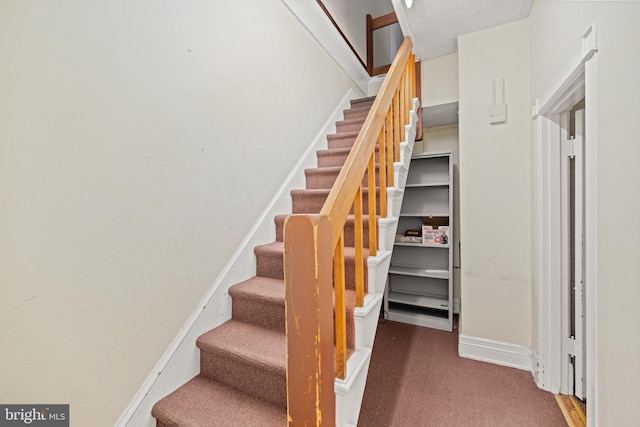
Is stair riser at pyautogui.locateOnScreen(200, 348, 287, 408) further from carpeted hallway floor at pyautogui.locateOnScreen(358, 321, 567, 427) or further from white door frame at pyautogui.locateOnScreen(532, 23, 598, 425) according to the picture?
white door frame at pyautogui.locateOnScreen(532, 23, 598, 425)

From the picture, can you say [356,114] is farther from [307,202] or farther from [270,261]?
[270,261]

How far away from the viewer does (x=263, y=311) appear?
5.09 feet

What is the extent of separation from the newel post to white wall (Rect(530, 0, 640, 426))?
2.98 ft

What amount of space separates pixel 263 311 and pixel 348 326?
0.52m

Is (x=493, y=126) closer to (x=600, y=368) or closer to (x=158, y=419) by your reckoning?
(x=600, y=368)

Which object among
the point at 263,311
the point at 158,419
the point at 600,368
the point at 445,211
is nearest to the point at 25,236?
the point at 158,419

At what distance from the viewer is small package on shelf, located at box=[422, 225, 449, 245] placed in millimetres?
2842

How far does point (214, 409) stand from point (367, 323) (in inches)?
30.1

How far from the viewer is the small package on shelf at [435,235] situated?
112 inches

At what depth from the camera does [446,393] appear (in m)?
1.81

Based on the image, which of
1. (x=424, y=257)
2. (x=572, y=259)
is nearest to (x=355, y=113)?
(x=424, y=257)

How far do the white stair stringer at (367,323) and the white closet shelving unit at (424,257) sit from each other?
1285mm

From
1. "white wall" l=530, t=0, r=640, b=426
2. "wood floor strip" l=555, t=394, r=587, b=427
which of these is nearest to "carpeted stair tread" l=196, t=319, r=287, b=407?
"white wall" l=530, t=0, r=640, b=426

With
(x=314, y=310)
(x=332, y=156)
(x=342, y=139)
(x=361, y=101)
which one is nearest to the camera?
(x=314, y=310)
